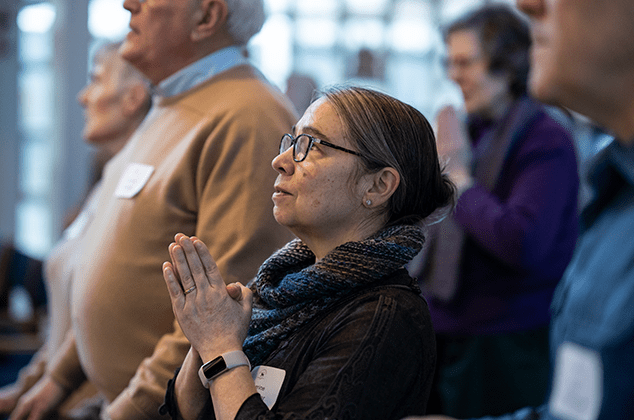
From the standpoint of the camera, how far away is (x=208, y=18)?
5.96 feet

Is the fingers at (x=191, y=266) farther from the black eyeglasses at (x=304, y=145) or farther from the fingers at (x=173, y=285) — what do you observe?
the black eyeglasses at (x=304, y=145)

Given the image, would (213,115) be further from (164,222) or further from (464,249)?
(464,249)

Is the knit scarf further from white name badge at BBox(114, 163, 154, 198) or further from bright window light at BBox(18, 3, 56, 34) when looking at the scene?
bright window light at BBox(18, 3, 56, 34)

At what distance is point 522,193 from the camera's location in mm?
2293

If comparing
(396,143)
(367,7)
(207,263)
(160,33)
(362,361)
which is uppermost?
(160,33)

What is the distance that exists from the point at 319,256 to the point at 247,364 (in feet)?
0.98

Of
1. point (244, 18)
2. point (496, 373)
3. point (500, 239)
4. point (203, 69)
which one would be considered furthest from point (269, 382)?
point (496, 373)

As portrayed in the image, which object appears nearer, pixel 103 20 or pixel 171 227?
pixel 171 227

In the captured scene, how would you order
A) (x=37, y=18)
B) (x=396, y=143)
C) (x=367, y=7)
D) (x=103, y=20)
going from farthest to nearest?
(x=367, y=7) → (x=37, y=18) → (x=103, y=20) → (x=396, y=143)

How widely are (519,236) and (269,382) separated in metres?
1.33

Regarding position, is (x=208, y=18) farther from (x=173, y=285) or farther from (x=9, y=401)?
(x=9, y=401)

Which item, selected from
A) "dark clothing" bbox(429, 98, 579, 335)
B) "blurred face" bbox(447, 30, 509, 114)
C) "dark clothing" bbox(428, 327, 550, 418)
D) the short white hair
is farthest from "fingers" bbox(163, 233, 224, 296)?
"blurred face" bbox(447, 30, 509, 114)

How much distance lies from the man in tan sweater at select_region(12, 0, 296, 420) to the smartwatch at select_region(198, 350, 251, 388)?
401 millimetres

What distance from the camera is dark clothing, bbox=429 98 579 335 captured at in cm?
225
